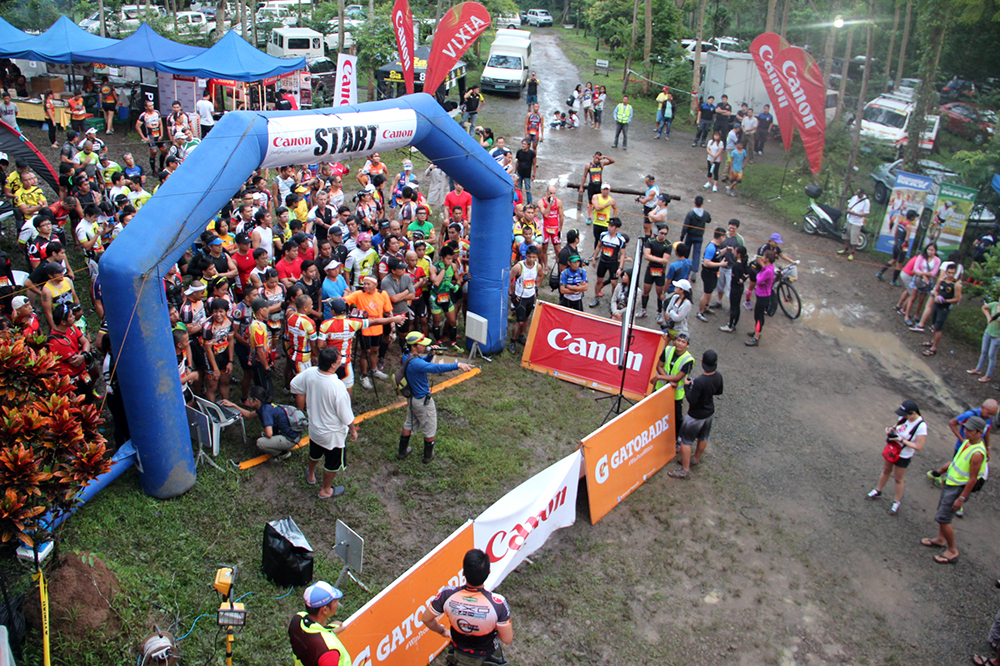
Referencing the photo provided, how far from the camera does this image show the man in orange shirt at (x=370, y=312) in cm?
970

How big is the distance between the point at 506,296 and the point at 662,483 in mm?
4009

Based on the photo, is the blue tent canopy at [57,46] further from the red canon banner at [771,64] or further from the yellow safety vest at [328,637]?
the yellow safety vest at [328,637]

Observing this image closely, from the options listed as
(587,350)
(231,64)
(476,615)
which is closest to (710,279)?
(587,350)

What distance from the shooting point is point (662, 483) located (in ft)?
29.8

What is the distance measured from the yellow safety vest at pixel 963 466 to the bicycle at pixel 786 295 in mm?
5689

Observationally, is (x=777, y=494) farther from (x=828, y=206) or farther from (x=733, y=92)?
(x=733, y=92)

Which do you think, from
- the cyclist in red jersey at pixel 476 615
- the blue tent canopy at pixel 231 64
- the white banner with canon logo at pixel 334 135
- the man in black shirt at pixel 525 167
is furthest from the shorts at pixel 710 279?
the blue tent canopy at pixel 231 64

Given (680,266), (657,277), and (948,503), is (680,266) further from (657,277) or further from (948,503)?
(948,503)

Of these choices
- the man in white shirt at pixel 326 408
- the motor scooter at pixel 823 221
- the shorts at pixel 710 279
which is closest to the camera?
the man in white shirt at pixel 326 408

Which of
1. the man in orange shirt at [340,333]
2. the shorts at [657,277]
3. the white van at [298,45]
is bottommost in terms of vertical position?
the shorts at [657,277]

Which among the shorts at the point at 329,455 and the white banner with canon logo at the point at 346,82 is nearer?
the shorts at the point at 329,455

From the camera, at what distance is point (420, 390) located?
8.32 meters

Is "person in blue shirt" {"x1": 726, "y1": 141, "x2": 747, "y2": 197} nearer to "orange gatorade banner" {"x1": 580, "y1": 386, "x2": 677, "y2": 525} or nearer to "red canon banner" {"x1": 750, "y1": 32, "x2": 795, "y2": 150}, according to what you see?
"red canon banner" {"x1": 750, "y1": 32, "x2": 795, "y2": 150}

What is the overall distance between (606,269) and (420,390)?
5.91 metres
